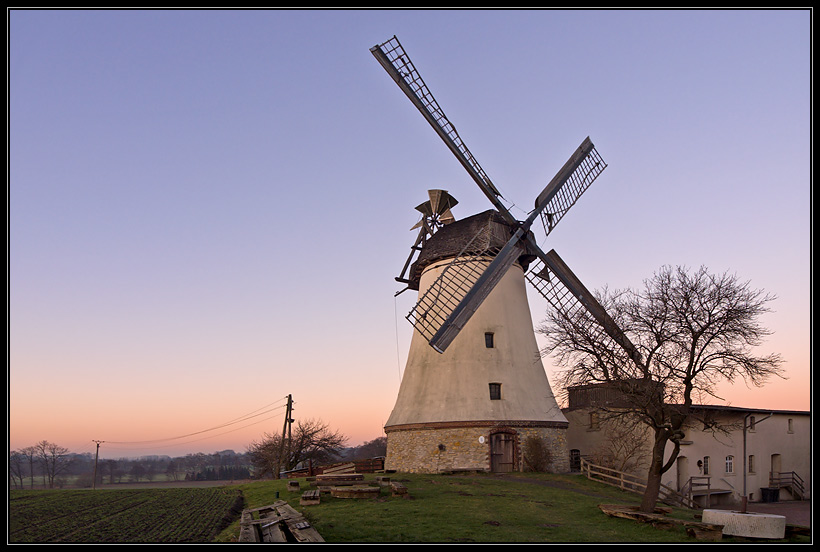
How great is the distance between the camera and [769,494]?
3334 cm

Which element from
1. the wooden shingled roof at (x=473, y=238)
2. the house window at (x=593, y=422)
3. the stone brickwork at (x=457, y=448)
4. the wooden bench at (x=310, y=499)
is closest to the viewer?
the wooden bench at (x=310, y=499)

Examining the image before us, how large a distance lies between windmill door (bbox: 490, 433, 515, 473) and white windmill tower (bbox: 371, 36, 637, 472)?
40 mm

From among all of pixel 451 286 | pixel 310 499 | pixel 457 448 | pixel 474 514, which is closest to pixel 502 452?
pixel 457 448

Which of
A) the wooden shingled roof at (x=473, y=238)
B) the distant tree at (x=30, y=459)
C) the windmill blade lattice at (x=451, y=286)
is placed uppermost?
the wooden shingled roof at (x=473, y=238)

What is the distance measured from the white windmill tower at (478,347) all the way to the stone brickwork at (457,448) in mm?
40

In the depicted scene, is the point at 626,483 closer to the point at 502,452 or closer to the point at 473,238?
the point at 502,452

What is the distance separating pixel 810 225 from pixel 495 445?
1610 cm

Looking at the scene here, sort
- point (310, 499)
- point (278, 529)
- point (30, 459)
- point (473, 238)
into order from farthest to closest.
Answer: point (30, 459), point (473, 238), point (310, 499), point (278, 529)

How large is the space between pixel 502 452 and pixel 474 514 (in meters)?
10.2

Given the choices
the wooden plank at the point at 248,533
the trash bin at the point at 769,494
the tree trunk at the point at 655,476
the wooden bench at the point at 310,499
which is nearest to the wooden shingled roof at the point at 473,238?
the tree trunk at the point at 655,476

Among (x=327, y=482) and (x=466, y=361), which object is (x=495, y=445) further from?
(x=327, y=482)

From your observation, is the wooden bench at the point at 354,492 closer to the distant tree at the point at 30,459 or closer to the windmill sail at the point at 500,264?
the windmill sail at the point at 500,264

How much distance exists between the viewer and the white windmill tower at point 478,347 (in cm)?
2652

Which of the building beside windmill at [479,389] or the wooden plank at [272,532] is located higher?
the building beside windmill at [479,389]
